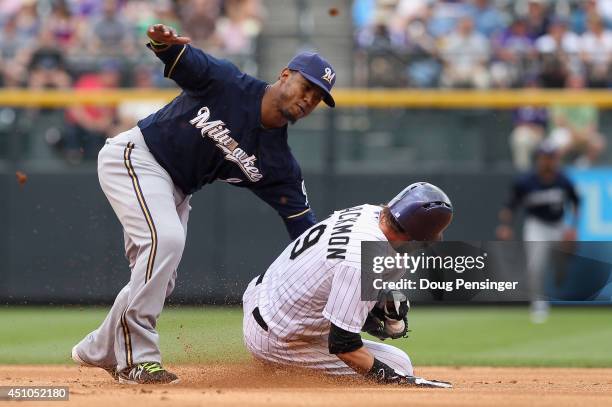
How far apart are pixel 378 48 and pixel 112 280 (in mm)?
4659

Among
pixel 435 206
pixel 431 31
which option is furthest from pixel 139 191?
pixel 431 31

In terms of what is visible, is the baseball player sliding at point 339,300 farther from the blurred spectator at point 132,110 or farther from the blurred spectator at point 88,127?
the blurred spectator at point 88,127

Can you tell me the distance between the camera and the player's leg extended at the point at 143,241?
5.72 meters

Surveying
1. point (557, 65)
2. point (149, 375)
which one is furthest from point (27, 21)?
point (149, 375)

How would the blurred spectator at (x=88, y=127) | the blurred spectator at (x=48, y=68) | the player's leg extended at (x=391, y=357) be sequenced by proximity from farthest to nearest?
the blurred spectator at (x=48, y=68) < the blurred spectator at (x=88, y=127) < the player's leg extended at (x=391, y=357)

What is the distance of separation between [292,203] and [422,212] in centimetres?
121

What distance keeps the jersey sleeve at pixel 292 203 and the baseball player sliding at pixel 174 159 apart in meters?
0.06

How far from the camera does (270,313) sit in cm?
568

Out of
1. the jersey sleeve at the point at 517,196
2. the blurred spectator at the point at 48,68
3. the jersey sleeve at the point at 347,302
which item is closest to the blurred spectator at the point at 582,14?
the jersey sleeve at the point at 517,196

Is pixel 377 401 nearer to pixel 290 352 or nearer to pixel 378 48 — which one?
pixel 290 352

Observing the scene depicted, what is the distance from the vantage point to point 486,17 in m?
13.9

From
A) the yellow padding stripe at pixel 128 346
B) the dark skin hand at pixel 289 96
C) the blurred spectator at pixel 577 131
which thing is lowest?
the yellow padding stripe at pixel 128 346

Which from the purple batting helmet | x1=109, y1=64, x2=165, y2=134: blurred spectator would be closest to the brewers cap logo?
the purple batting helmet

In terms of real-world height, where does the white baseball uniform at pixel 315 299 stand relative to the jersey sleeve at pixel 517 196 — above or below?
above
